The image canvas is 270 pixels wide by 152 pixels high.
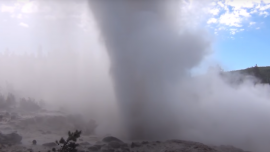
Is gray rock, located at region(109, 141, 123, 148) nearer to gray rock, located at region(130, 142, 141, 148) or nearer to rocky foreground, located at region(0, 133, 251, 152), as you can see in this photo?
rocky foreground, located at region(0, 133, 251, 152)

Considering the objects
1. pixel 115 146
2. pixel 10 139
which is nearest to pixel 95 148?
pixel 115 146

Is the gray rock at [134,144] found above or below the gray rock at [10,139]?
below

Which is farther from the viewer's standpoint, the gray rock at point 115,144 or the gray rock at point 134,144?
the gray rock at point 134,144

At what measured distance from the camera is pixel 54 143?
9078 mm

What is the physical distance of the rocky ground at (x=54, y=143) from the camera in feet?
29.1

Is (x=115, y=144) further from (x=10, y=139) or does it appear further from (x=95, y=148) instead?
(x=10, y=139)

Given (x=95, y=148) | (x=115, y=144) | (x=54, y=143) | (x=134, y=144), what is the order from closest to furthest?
(x=95, y=148)
(x=54, y=143)
(x=115, y=144)
(x=134, y=144)

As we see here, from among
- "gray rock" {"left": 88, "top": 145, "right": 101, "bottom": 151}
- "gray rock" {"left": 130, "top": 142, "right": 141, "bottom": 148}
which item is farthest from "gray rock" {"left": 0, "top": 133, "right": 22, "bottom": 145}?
"gray rock" {"left": 130, "top": 142, "right": 141, "bottom": 148}

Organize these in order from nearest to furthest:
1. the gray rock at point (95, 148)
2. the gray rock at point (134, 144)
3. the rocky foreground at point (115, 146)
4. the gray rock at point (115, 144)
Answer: the rocky foreground at point (115, 146), the gray rock at point (95, 148), the gray rock at point (115, 144), the gray rock at point (134, 144)

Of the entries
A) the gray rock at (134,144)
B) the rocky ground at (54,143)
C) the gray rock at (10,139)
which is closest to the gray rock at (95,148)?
the rocky ground at (54,143)

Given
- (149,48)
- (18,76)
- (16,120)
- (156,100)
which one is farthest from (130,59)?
(18,76)

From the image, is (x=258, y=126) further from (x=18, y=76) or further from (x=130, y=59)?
(x=18, y=76)

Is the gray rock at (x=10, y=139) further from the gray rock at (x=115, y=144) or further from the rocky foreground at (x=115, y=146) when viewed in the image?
the gray rock at (x=115, y=144)

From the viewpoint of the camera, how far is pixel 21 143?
9195mm
